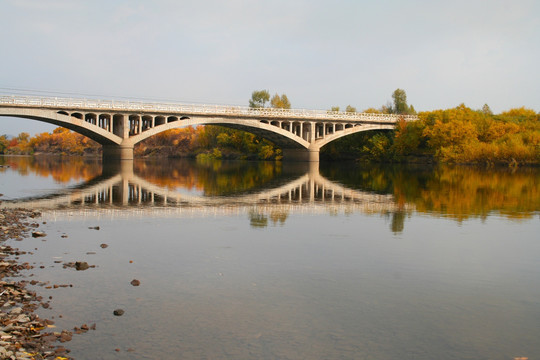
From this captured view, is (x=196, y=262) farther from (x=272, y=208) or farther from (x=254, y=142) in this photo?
(x=254, y=142)

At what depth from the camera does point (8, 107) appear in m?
53.8

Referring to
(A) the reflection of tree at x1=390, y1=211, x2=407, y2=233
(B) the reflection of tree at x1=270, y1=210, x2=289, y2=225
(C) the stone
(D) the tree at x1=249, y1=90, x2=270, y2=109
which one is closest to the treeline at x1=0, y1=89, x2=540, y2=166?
(D) the tree at x1=249, y1=90, x2=270, y2=109

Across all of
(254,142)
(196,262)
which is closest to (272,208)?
(196,262)

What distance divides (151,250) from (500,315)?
27.6 feet

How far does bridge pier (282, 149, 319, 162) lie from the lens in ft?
264

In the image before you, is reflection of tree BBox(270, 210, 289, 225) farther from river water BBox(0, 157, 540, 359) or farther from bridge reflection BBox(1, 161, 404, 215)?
bridge reflection BBox(1, 161, 404, 215)

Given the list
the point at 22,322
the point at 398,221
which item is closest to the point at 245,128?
the point at 398,221

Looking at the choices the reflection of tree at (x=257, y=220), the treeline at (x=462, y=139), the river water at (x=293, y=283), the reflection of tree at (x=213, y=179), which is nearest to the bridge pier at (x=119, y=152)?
the reflection of tree at (x=213, y=179)

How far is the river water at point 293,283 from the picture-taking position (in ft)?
23.7

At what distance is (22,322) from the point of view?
24.2 feet

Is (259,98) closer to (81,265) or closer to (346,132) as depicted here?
(346,132)

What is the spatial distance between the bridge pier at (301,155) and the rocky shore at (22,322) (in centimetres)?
7001

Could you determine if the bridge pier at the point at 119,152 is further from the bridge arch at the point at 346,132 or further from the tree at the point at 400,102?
the tree at the point at 400,102

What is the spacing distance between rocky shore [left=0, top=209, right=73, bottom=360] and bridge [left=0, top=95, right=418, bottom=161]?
49.6 m
